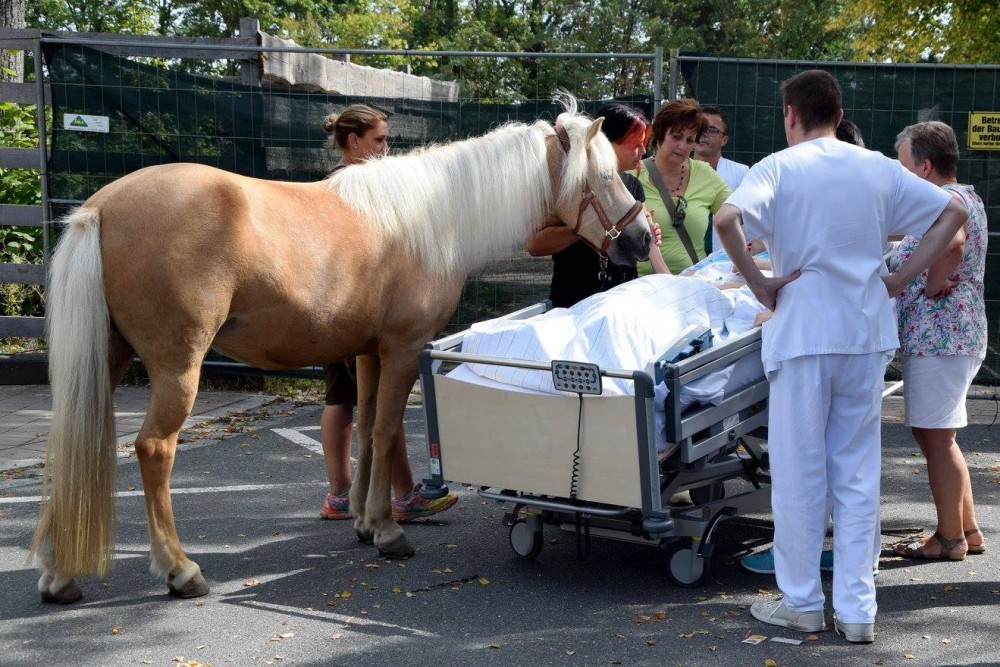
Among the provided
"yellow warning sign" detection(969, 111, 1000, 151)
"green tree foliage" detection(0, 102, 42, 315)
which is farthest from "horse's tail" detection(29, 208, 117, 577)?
"green tree foliage" detection(0, 102, 42, 315)

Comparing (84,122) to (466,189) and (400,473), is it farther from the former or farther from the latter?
(466,189)

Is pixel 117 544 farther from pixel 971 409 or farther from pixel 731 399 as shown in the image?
pixel 971 409

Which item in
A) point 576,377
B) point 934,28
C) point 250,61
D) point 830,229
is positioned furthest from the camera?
point 934,28

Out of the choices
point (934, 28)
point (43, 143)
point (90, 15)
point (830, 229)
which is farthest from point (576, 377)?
point (90, 15)

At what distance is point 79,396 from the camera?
149 inches

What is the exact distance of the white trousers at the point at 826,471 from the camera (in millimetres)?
3611

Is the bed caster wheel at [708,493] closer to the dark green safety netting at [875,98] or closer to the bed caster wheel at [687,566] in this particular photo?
the bed caster wheel at [687,566]

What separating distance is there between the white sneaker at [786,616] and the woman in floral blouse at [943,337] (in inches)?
43.9

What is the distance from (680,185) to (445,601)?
2.45 m

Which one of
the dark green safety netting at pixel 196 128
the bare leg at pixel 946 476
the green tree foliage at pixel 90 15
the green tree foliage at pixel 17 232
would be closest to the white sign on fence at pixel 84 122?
the dark green safety netting at pixel 196 128

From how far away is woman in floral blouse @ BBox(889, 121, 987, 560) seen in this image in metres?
4.34

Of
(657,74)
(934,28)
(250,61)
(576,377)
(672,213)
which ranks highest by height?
(934,28)

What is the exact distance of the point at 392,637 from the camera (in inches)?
146

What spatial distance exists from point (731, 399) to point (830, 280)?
642 millimetres
